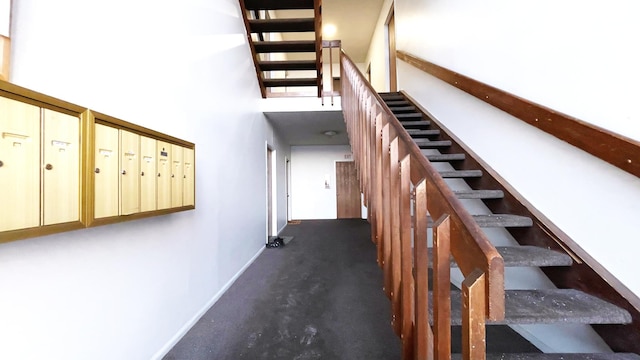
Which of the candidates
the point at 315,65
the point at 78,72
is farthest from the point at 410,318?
the point at 315,65

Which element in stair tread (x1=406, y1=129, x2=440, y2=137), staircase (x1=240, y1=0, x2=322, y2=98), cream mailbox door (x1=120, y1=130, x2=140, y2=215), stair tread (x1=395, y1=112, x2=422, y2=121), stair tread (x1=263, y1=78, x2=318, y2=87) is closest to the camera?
cream mailbox door (x1=120, y1=130, x2=140, y2=215)

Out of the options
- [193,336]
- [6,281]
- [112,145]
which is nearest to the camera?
[6,281]

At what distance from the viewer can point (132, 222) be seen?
4.80ft

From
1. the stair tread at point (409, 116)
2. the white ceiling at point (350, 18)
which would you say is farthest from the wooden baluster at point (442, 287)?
the white ceiling at point (350, 18)

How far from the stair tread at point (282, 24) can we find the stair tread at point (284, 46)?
0.18 metres

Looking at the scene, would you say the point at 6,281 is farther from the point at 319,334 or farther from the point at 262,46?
the point at 262,46

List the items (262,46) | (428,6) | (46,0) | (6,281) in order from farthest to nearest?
(262,46), (428,6), (46,0), (6,281)

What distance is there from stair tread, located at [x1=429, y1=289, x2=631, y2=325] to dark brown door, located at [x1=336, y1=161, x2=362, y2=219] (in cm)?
654

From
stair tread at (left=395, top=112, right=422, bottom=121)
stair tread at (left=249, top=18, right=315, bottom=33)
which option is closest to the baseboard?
stair tread at (left=395, top=112, right=422, bottom=121)

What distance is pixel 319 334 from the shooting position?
74.7 inches

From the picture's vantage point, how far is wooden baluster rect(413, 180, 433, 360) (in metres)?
0.89

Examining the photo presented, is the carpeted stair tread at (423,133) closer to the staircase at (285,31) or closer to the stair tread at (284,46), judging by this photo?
the staircase at (285,31)

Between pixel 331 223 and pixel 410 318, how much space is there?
5.99 meters

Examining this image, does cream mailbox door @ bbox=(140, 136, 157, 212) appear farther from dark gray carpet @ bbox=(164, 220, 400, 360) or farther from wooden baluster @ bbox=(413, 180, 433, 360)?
wooden baluster @ bbox=(413, 180, 433, 360)
